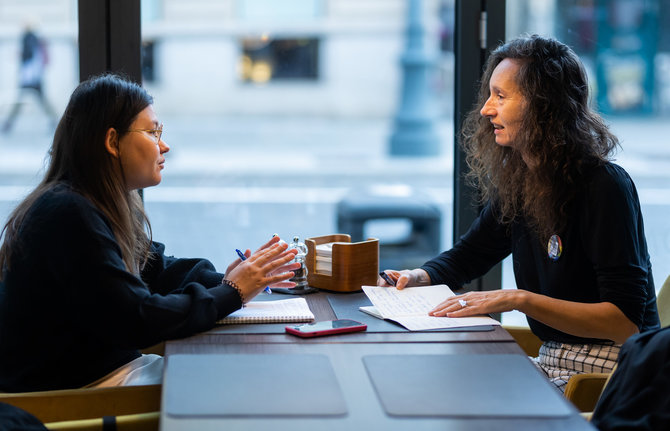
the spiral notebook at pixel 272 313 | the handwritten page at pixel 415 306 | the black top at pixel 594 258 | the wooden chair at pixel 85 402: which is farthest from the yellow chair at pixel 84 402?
the black top at pixel 594 258

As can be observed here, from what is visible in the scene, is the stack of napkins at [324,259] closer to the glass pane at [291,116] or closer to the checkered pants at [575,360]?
the checkered pants at [575,360]

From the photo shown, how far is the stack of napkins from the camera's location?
97.7 inches

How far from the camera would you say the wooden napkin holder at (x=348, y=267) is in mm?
2449

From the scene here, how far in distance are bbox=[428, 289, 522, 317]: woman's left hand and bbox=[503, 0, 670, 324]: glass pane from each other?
115 centimetres

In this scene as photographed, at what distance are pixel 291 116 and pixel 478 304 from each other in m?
1.53

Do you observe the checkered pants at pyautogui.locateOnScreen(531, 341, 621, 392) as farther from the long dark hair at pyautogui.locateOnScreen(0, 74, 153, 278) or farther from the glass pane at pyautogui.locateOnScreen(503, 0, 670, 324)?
the long dark hair at pyautogui.locateOnScreen(0, 74, 153, 278)

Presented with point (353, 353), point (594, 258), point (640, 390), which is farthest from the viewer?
point (594, 258)

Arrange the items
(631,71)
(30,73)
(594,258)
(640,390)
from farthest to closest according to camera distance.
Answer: (631,71) < (30,73) < (594,258) < (640,390)

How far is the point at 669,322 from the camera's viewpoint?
241 centimetres

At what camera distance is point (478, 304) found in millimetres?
2174

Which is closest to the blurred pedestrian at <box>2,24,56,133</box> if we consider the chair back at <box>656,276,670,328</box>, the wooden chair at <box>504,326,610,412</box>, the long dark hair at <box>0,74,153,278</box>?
the long dark hair at <box>0,74,153,278</box>

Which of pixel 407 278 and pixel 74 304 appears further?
pixel 407 278

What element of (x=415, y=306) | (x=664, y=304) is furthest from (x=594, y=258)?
(x=415, y=306)

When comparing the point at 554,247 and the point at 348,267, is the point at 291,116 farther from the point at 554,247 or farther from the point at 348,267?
the point at 554,247
